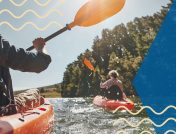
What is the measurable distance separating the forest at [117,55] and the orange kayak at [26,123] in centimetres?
783

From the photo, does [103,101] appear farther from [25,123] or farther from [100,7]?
[25,123]

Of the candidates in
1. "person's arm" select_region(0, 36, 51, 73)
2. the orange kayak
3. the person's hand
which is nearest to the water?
the orange kayak

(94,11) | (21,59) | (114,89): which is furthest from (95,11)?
(114,89)

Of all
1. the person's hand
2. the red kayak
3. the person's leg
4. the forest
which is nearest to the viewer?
the person's hand

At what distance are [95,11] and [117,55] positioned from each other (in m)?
10.6

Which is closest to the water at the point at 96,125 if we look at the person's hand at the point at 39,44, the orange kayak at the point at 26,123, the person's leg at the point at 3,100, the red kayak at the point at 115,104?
the red kayak at the point at 115,104

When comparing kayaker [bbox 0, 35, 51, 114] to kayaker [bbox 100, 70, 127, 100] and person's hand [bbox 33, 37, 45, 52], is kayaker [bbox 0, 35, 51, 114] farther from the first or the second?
kayaker [bbox 100, 70, 127, 100]

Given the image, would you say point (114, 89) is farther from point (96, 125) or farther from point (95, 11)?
point (95, 11)

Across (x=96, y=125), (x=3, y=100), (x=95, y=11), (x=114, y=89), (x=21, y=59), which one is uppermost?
(x=95, y=11)

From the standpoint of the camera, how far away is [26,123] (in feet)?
7.31

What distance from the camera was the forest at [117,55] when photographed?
12023 mm

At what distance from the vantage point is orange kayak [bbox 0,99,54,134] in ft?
6.60

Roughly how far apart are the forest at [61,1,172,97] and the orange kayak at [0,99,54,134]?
25.7ft

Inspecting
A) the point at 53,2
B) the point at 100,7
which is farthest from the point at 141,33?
the point at 100,7
